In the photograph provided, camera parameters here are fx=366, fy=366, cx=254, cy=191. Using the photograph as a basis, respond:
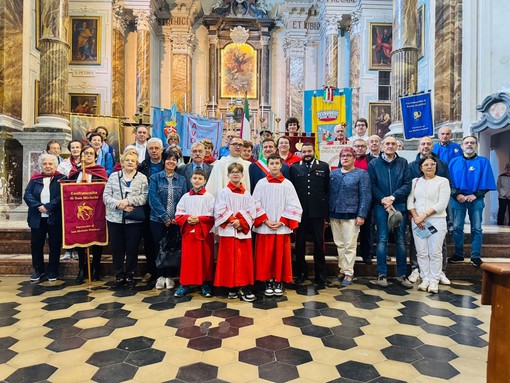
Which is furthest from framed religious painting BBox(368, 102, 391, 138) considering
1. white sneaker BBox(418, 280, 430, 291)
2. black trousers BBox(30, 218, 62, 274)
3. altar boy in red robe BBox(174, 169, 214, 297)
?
black trousers BBox(30, 218, 62, 274)

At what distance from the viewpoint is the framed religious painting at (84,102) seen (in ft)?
44.0

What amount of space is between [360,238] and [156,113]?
232 inches

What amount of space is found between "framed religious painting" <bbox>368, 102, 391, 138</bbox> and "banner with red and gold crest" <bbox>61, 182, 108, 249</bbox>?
36.5 feet

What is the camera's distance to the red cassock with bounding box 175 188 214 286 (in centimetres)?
438

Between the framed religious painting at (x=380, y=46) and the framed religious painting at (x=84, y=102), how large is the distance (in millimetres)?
10258

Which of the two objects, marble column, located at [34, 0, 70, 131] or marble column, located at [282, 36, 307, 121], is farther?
marble column, located at [282, 36, 307, 121]

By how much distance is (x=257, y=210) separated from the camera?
447 centimetres

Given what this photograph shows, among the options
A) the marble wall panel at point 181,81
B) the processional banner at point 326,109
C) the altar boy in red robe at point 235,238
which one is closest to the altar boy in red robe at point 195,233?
the altar boy in red robe at point 235,238

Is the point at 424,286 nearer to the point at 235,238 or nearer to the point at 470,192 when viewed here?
the point at 470,192

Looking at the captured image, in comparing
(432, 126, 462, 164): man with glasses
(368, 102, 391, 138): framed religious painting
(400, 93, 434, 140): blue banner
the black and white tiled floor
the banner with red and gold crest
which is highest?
(368, 102, 391, 138): framed religious painting

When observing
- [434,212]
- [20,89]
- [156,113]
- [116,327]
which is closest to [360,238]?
[434,212]

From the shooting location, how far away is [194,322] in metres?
3.62

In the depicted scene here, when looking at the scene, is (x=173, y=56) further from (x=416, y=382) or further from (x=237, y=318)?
(x=416, y=382)

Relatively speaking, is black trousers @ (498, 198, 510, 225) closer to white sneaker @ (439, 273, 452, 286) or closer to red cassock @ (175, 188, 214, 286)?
white sneaker @ (439, 273, 452, 286)
